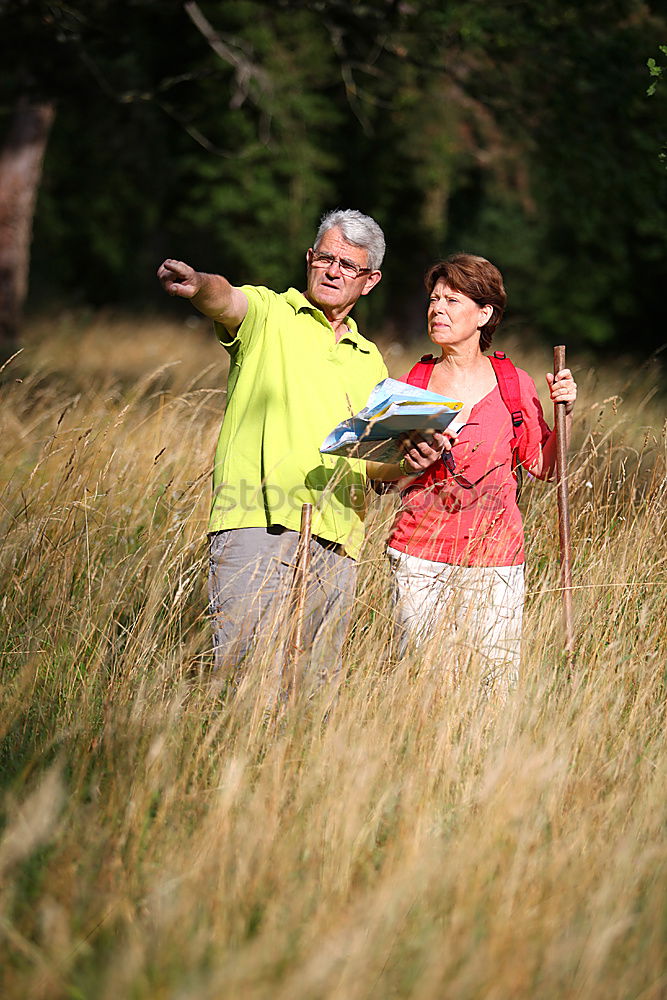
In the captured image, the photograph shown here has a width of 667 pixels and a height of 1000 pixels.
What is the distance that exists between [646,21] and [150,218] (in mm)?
16592

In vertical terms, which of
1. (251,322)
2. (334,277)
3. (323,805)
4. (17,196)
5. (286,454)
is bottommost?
(323,805)

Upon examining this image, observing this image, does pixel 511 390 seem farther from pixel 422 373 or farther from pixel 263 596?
pixel 263 596

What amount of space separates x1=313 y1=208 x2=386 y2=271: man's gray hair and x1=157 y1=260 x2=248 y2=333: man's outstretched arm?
38 centimetres

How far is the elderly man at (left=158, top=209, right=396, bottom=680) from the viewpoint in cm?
342

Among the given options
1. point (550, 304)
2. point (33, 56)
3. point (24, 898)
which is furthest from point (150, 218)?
point (24, 898)

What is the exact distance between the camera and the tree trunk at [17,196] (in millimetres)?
12898

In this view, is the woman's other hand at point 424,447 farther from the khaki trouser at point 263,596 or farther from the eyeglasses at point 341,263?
the eyeglasses at point 341,263

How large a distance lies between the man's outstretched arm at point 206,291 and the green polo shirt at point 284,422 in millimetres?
72

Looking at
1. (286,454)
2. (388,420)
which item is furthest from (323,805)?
(286,454)

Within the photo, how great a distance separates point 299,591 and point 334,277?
100cm

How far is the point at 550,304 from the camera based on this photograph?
86.2ft

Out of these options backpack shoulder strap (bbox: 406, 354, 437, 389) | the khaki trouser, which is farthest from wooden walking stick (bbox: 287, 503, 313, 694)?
backpack shoulder strap (bbox: 406, 354, 437, 389)

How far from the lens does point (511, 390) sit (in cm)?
376

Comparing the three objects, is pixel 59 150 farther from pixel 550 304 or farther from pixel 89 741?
pixel 89 741
